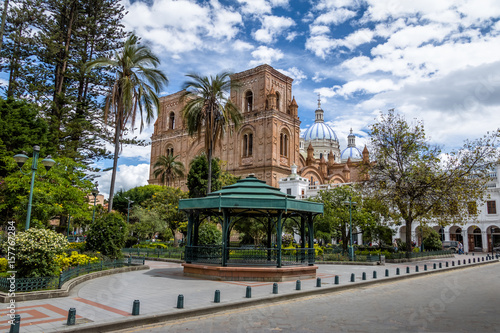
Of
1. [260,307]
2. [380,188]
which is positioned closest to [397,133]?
[380,188]

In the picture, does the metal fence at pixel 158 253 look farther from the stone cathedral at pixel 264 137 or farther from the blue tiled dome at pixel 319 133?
the blue tiled dome at pixel 319 133

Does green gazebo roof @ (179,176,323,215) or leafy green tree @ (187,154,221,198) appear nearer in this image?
green gazebo roof @ (179,176,323,215)

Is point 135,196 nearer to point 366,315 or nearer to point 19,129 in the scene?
point 19,129

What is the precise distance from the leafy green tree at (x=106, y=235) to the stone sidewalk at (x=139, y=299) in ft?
5.54

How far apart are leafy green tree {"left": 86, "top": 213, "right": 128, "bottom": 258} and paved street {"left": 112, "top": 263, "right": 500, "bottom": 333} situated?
8965 millimetres

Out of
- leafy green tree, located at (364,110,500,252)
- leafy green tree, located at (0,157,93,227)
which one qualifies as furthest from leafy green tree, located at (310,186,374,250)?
leafy green tree, located at (0,157,93,227)

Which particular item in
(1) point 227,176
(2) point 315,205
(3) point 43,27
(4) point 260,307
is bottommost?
(4) point 260,307

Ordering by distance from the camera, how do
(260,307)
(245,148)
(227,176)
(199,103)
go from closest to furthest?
1. (260,307)
2. (199,103)
3. (227,176)
4. (245,148)

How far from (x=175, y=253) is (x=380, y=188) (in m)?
14.8

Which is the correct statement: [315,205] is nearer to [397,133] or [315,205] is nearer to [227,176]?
[397,133]

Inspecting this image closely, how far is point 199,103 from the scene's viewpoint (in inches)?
907

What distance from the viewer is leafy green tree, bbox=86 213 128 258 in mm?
15922

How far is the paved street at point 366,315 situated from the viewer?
7.38 metres

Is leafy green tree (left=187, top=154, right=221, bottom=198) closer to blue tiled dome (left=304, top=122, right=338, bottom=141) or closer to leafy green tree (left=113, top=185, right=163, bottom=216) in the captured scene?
leafy green tree (left=113, top=185, right=163, bottom=216)
